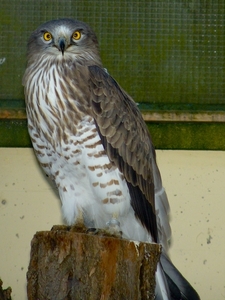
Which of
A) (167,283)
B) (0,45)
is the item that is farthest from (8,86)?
(167,283)

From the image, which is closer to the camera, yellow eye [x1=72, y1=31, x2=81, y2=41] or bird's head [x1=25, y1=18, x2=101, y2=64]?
bird's head [x1=25, y1=18, x2=101, y2=64]

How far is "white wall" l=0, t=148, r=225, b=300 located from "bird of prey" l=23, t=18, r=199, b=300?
72 cm

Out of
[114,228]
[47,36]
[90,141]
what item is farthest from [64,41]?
[114,228]

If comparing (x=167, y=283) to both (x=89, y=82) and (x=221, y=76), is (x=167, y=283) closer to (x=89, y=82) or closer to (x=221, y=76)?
(x=89, y=82)

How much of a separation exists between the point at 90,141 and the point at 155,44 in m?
1.84

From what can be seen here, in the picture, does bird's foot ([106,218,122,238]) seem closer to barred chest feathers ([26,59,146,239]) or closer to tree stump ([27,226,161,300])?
barred chest feathers ([26,59,146,239])

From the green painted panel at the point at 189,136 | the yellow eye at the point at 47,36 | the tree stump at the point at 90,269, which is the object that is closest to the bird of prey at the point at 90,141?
the yellow eye at the point at 47,36

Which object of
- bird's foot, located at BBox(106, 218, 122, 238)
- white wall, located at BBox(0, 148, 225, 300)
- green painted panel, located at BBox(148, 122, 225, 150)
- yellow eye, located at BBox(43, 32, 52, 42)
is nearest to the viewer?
bird's foot, located at BBox(106, 218, 122, 238)

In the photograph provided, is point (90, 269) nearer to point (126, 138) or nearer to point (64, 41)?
point (126, 138)

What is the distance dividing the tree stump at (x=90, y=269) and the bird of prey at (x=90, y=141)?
2.13 feet

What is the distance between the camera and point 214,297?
6.14 meters

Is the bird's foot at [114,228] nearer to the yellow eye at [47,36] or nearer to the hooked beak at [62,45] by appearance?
the hooked beak at [62,45]

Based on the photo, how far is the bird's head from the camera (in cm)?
523

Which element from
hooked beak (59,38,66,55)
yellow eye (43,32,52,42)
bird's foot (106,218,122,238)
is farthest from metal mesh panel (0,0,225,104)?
bird's foot (106,218,122,238)
